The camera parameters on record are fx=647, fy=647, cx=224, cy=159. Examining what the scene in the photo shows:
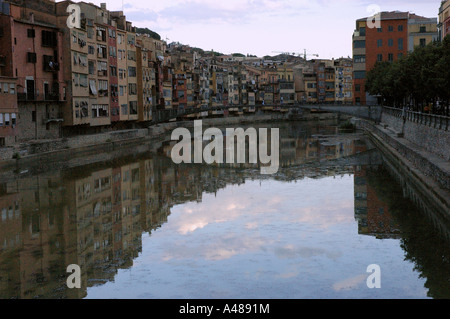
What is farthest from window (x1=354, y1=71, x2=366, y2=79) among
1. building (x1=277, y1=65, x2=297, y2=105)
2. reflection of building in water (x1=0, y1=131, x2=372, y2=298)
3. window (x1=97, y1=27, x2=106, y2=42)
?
building (x1=277, y1=65, x2=297, y2=105)

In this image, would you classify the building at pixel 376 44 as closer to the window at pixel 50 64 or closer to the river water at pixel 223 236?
the window at pixel 50 64

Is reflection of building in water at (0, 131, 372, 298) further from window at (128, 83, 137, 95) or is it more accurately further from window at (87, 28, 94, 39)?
window at (128, 83, 137, 95)

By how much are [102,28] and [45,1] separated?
9936 millimetres

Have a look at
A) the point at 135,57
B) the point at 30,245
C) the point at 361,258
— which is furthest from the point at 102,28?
the point at 361,258

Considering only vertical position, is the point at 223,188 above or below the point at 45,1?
below

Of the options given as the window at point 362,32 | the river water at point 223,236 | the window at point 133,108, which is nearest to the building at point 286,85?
the window at point 362,32

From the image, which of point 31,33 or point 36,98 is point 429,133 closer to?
point 36,98

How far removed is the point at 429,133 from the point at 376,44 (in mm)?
55055

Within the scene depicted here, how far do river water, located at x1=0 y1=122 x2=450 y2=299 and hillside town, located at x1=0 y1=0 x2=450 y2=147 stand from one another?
11.4 meters

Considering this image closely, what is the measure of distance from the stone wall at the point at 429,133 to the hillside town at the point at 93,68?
53.8 ft

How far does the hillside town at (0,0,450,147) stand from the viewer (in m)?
43.3

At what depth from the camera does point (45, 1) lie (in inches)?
1863

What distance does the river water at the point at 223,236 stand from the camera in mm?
14555

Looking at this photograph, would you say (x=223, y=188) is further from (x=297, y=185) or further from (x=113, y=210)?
(x=113, y=210)
